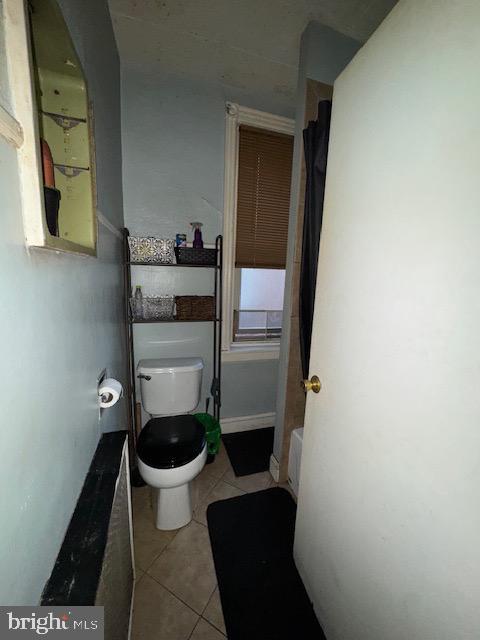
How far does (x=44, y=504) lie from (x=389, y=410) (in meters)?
0.81

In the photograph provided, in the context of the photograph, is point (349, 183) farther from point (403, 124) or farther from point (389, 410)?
point (389, 410)

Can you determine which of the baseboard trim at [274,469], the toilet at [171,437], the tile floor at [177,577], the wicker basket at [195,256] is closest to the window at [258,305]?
the wicker basket at [195,256]

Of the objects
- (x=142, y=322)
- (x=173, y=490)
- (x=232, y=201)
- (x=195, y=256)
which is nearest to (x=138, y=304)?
(x=142, y=322)

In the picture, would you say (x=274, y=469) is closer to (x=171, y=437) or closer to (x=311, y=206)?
(x=171, y=437)

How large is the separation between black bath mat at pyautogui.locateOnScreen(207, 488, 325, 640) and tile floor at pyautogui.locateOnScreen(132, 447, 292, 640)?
0.05m

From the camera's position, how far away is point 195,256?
5.62 feet

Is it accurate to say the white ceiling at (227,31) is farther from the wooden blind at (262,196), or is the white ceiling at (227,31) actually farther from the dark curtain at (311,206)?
the dark curtain at (311,206)

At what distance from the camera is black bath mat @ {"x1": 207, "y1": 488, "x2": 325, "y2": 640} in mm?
1003

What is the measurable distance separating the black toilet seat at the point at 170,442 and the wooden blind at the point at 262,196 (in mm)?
1238

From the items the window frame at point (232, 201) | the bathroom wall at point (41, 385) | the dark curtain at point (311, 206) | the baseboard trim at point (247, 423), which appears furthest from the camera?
the baseboard trim at point (247, 423)

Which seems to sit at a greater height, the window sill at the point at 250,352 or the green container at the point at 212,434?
the window sill at the point at 250,352

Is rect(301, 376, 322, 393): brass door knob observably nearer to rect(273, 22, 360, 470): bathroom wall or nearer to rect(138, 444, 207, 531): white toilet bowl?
rect(273, 22, 360, 470): bathroom wall

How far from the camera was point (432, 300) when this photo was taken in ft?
1.83

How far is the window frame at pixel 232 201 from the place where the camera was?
5.79ft
